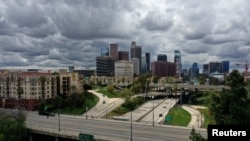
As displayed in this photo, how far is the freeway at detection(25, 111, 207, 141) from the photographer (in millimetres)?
77438

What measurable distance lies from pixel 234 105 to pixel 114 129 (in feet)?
149

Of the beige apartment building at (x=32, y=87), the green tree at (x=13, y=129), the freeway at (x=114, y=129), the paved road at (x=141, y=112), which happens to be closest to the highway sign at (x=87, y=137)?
the freeway at (x=114, y=129)

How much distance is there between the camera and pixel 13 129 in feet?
273

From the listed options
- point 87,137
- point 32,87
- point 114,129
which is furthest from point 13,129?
point 32,87

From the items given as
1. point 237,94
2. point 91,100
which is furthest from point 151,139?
point 91,100

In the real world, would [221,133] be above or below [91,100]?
above

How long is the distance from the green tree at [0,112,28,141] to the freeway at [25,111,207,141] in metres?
5.53

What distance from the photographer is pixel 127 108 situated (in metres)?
140

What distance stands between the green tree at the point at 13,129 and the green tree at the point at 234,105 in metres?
50.7

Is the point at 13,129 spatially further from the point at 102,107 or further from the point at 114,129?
the point at 102,107

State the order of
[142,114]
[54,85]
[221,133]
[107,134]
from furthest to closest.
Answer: [54,85], [142,114], [107,134], [221,133]

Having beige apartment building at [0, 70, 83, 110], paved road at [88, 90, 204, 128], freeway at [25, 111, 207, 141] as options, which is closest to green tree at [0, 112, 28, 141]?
freeway at [25, 111, 207, 141]

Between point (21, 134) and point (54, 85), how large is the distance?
6608 cm

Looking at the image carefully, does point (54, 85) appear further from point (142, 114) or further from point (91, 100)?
point (142, 114)
